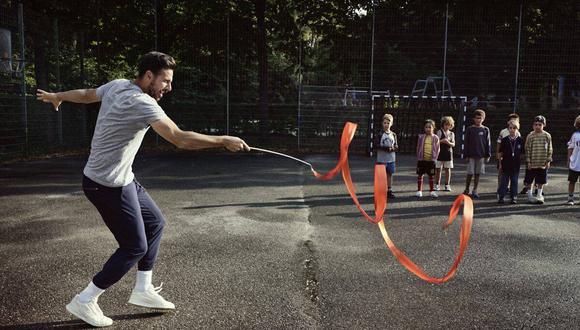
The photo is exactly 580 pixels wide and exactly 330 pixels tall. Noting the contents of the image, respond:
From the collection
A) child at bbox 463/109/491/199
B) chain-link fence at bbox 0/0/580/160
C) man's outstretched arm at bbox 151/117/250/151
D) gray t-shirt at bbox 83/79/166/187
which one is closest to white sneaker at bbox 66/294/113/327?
gray t-shirt at bbox 83/79/166/187

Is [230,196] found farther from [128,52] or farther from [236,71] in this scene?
[128,52]

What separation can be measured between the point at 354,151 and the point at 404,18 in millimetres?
5168

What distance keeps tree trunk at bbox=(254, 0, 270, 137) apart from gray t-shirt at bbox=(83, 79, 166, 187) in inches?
607

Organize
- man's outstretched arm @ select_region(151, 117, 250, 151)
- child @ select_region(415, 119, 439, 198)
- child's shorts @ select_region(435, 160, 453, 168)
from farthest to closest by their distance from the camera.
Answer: child's shorts @ select_region(435, 160, 453, 168), child @ select_region(415, 119, 439, 198), man's outstretched arm @ select_region(151, 117, 250, 151)

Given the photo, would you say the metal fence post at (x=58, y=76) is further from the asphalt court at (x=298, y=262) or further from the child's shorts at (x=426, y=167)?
the child's shorts at (x=426, y=167)

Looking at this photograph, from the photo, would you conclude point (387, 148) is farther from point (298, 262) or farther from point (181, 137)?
point (181, 137)

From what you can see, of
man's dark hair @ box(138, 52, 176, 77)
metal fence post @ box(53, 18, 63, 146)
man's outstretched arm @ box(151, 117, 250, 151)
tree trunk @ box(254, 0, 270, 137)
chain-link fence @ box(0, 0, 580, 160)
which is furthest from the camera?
tree trunk @ box(254, 0, 270, 137)

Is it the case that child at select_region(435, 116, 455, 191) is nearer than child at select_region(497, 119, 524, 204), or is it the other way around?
child at select_region(497, 119, 524, 204)

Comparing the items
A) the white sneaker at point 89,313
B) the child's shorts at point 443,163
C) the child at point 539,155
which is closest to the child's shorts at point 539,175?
the child at point 539,155

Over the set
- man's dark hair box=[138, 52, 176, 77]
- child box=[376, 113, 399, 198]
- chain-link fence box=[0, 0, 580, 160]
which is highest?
chain-link fence box=[0, 0, 580, 160]

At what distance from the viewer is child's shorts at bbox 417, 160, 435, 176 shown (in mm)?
9836

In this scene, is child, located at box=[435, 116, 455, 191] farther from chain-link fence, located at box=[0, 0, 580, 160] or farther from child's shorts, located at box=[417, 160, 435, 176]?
chain-link fence, located at box=[0, 0, 580, 160]

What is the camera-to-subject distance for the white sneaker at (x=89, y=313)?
3.68m

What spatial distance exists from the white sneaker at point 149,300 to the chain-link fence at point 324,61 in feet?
47.4
